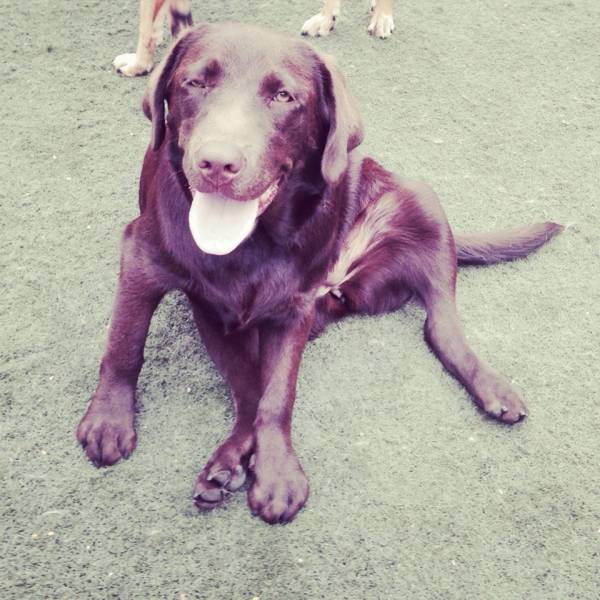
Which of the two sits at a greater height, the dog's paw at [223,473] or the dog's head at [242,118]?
the dog's head at [242,118]

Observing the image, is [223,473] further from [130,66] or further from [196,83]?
[130,66]

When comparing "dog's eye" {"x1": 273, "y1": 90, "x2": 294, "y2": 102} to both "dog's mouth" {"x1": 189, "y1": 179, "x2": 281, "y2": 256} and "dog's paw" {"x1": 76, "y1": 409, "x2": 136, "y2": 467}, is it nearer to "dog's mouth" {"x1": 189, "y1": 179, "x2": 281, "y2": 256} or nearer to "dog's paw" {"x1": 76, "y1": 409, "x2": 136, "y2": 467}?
"dog's mouth" {"x1": 189, "y1": 179, "x2": 281, "y2": 256}

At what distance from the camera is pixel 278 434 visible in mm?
2047

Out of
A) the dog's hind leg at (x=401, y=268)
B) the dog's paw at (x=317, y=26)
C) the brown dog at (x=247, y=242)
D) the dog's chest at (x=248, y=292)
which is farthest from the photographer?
the dog's paw at (x=317, y=26)

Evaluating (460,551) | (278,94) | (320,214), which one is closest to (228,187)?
(278,94)

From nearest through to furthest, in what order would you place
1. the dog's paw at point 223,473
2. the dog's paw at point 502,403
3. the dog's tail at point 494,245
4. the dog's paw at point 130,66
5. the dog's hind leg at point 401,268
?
1. the dog's paw at point 223,473
2. the dog's paw at point 502,403
3. the dog's hind leg at point 401,268
4. the dog's tail at point 494,245
5. the dog's paw at point 130,66

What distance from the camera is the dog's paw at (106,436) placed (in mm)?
2012

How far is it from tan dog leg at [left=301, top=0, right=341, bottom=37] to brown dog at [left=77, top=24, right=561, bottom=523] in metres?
1.74

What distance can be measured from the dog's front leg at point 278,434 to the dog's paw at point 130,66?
70.6 inches

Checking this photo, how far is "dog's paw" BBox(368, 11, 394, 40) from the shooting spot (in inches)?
153

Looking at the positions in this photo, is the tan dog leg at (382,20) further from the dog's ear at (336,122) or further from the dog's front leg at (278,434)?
the dog's front leg at (278,434)

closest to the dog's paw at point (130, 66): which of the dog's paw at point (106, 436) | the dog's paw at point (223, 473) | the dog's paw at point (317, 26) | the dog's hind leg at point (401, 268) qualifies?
the dog's paw at point (317, 26)

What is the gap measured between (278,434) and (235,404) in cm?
18

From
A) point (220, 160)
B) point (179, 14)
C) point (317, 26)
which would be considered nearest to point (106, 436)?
point (220, 160)
